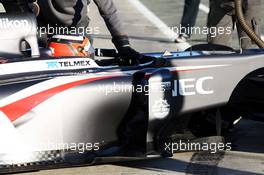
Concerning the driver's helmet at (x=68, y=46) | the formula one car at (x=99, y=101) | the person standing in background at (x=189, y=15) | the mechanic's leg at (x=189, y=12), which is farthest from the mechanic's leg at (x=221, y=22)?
the mechanic's leg at (x=189, y=12)

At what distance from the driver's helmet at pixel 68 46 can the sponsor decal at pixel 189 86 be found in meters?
0.75

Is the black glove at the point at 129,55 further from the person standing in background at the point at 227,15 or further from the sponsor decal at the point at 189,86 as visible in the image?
→ the person standing in background at the point at 227,15

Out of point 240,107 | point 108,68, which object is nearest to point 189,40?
point 240,107

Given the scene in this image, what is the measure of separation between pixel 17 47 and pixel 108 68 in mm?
642

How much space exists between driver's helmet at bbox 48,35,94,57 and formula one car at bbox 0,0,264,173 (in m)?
0.18

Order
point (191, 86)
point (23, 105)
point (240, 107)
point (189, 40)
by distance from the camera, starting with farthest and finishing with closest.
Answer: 1. point (189, 40)
2. point (240, 107)
3. point (191, 86)
4. point (23, 105)

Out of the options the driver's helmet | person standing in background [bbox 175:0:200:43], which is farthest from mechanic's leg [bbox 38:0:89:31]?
person standing in background [bbox 175:0:200:43]

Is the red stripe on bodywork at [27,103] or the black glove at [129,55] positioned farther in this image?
the black glove at [129,55]

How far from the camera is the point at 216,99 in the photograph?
4914 mm

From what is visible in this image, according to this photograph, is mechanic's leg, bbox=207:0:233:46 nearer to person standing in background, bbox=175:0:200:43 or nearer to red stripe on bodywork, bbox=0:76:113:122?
red stripe on bodywork, bbox=0:76:113:122

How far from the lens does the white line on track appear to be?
984cm

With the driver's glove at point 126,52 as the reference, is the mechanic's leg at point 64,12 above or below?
above

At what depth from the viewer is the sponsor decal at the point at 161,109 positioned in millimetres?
4742

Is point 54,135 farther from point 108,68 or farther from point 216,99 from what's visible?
point 216,99
